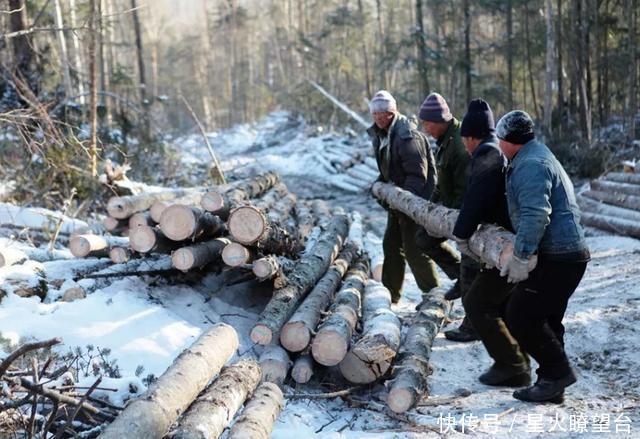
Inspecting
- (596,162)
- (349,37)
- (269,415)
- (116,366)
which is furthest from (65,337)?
(349,37)

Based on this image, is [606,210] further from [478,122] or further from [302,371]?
[302,371]

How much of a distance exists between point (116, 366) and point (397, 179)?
367 centimetres

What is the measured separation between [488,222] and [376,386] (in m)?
1.54

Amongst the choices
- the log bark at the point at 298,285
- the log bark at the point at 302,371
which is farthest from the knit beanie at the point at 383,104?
the log bark at the point at 302,371

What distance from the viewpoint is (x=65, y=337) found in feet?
15.2

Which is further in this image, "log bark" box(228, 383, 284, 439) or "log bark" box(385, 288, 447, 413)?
"log bark" box(385, 288, 447, 413)

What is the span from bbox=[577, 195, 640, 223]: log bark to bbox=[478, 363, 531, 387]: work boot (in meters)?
6.11

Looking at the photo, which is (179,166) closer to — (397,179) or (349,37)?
(397,179)

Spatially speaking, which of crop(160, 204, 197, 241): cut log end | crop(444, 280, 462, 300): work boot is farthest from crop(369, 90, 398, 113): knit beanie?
crop(160, 204, 197, 241): cut log end

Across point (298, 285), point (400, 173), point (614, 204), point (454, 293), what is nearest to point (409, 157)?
point (400, 173)

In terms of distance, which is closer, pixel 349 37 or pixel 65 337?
pixel 65 337

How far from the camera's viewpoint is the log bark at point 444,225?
4027 millimetres

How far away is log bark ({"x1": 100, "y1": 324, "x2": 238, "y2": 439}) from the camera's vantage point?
2.90m

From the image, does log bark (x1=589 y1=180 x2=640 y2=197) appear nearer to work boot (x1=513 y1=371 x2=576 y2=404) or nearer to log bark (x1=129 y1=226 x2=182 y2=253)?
work boot (x1=513 y1=371 x2=576 y2=404)
